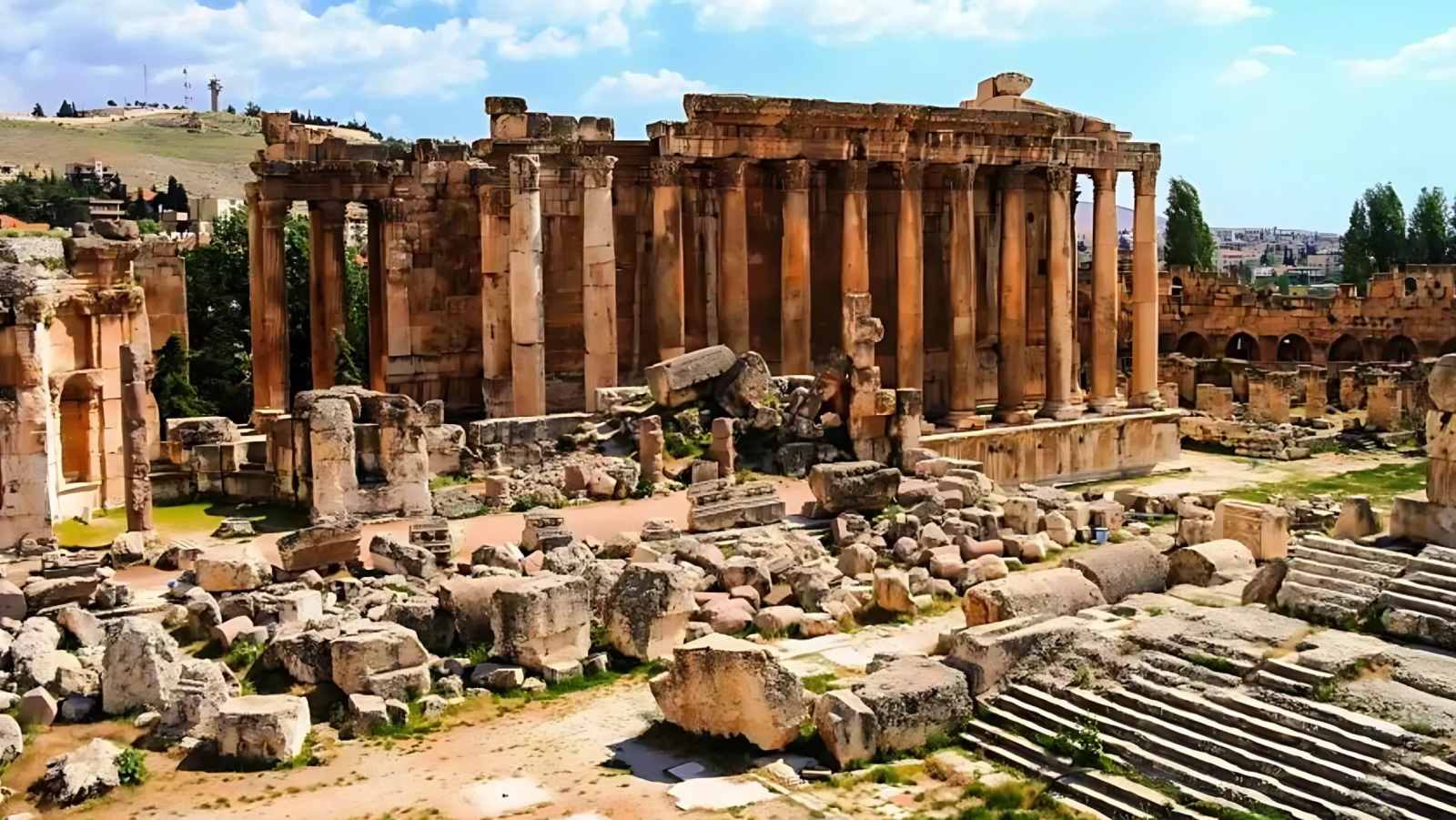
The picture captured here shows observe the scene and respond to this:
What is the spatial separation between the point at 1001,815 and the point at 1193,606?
19.3ft

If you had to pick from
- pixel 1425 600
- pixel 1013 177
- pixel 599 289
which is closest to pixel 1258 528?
pixel 1425 600

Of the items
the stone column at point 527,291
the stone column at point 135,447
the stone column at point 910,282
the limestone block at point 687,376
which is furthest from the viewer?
the stone column at point 910,282

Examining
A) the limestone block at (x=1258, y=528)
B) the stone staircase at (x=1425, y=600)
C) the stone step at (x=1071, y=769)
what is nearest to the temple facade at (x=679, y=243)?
the limestone block at (x=1258, y=528)

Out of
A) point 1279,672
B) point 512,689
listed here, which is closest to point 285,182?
point 512,689

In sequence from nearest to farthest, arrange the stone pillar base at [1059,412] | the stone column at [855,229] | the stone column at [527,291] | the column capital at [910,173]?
the stone column at [527,291] < the stone column at [855,229] < the column capital at [910,173] < the stone pillar base at [1059,412]

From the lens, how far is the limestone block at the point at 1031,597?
58.1 feet

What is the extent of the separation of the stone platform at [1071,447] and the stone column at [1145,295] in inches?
38.2

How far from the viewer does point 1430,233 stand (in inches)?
3127

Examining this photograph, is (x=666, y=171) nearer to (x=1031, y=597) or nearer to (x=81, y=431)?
(x=81, y=431)

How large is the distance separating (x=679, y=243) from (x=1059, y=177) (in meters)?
10.0

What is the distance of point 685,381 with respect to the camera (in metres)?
28.5

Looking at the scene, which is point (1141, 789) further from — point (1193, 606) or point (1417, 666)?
point (1193, 606)

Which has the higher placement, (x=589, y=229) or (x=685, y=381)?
(x=589, y=229)

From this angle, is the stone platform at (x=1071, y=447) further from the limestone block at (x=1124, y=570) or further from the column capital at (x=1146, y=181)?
the limestone block at (x=1124, y=570)
